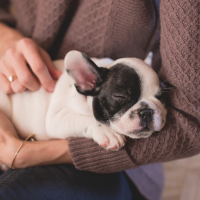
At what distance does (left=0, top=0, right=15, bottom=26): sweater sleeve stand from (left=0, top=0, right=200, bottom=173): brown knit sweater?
120 mm

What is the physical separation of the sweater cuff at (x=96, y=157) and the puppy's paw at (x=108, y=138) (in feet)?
0.10

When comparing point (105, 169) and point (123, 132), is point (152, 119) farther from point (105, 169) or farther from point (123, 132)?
point (105, 169)

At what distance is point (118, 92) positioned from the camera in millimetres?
737

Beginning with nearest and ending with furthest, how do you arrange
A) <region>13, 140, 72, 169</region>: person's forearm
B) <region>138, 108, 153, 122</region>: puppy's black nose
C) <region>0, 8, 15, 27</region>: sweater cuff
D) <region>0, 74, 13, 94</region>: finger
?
<region>138, 108, 153, 122</region>: puppy's black nose, <region>13, 140, 72, 169</region>: person's forearm, <region>0, 74, 13, 94</region>: finger, <region>0, 8, 15, 27</region>: sweater cuff

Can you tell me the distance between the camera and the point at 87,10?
988 millimetres

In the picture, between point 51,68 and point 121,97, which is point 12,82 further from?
point 121,97

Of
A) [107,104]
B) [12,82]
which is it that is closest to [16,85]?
[12,82]

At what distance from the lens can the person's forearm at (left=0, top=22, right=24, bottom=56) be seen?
105 cm

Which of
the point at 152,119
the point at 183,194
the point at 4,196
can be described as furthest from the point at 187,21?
the point at 183,194

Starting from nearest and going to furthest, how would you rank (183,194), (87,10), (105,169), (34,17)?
(105,169), (87,10), (34,17), (183,194)

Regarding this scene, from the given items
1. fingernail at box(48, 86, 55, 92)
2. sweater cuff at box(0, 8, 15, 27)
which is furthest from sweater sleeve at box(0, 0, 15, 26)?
fingernail at box(48, 86, 55, 92)

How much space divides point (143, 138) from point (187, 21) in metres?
0.45

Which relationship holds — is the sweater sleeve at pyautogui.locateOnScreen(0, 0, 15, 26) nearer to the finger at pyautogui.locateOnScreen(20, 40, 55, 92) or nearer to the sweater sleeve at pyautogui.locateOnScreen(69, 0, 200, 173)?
the finger at pyautogui.locateOnScreen(20, 40, 55, 92)

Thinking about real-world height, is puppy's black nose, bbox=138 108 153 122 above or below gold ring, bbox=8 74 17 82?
above
